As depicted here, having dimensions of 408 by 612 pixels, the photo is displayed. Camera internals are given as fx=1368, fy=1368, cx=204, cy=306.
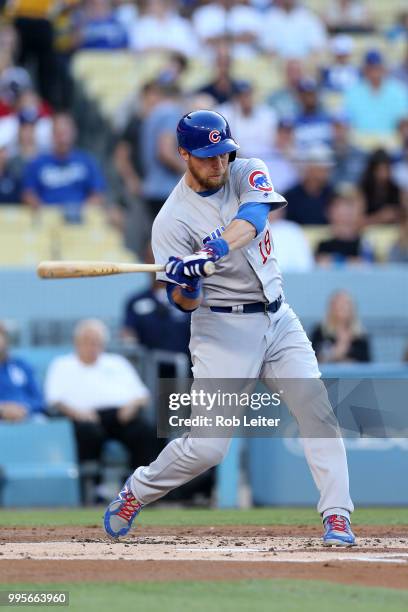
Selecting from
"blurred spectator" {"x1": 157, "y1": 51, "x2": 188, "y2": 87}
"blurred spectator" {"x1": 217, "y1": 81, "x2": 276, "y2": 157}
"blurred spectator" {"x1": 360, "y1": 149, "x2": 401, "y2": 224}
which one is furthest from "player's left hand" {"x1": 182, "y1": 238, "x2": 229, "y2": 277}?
"blurred spectator" {"x1": 157, "y1": 51, "x2": 188, "y2": 87}

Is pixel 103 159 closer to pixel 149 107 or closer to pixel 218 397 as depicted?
pixel 149 107

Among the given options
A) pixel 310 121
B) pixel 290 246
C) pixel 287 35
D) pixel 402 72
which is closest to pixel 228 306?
pixel 290 246

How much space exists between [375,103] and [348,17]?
2761 mm

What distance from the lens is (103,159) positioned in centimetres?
1405

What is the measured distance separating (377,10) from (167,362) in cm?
817

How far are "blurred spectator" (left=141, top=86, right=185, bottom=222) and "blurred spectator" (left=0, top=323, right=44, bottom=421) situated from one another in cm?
251

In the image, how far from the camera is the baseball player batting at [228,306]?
19.9ft

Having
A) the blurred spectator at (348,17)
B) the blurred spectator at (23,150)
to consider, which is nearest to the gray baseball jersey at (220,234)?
the blurred spectator at (23,150)

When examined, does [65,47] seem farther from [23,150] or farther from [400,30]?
[400,30]

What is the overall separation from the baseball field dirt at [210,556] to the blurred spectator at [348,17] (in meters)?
10.3

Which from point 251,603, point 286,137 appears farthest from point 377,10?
point 251,603

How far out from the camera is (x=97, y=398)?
1083cm

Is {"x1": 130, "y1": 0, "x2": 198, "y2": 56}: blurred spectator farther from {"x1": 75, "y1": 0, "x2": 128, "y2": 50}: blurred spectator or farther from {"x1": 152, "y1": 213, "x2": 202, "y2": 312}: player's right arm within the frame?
{"x1": 152, "y1": 213, "x2": 202, "y2": 312}: player's right arm

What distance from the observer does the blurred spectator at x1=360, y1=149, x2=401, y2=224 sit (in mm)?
13234
